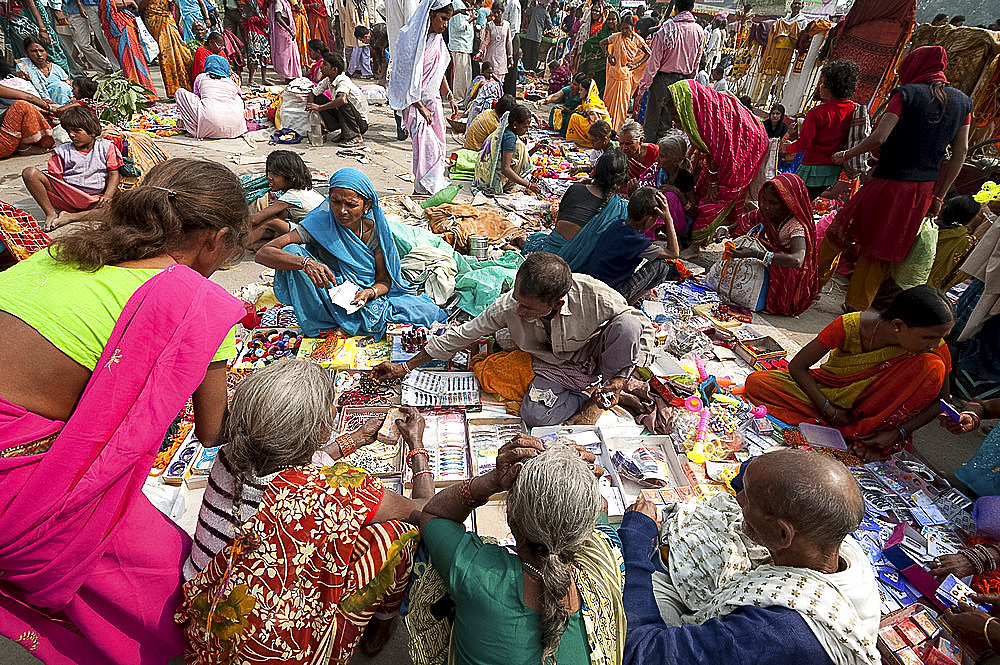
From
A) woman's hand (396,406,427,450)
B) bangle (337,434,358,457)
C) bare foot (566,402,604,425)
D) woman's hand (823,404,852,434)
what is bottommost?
bare foot (566,402,604,425)

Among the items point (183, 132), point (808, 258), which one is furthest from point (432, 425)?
point (183, 132)

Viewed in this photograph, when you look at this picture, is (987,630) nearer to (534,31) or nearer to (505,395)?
(505,395)

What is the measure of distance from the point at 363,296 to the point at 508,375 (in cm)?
124

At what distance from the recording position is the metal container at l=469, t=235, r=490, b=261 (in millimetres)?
4877

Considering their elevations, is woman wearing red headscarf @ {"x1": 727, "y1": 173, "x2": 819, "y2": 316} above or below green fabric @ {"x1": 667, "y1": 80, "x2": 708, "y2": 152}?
below

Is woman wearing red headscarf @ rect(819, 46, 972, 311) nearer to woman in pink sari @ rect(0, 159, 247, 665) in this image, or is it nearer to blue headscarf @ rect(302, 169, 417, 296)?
blue headscarf @ rect(302, 169, 417, 296)

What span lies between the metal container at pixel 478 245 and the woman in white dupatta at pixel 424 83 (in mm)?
1829

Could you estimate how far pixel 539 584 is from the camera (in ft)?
4.33

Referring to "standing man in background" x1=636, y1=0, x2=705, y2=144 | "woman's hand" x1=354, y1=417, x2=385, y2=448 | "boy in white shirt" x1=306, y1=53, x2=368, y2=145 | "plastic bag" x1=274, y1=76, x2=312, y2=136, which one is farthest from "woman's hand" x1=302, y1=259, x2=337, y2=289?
"standing man in background" x1=636, y1=0, x2=705, y2=144

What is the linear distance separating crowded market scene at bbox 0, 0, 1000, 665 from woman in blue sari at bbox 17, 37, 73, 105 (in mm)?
279

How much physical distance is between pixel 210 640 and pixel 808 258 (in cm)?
473

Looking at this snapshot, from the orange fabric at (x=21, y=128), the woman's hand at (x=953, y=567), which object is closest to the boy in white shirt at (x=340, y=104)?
the orange fabric at (x=21, y=128)

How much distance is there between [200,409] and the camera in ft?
5.63

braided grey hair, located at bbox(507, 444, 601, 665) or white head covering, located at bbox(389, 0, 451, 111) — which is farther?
white head covering, located at bbox(389, 0, 451, 111)
